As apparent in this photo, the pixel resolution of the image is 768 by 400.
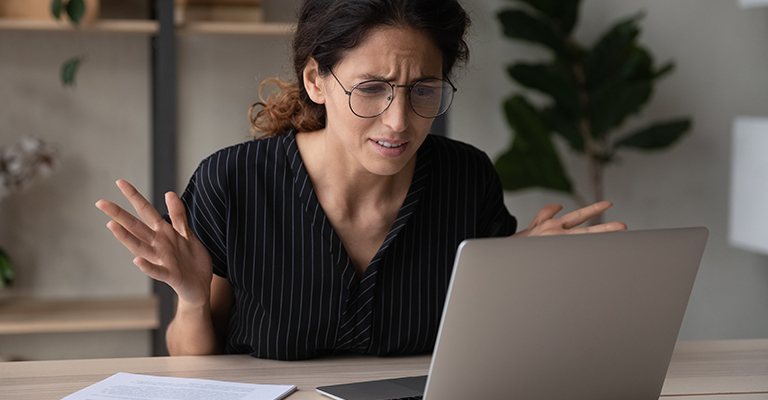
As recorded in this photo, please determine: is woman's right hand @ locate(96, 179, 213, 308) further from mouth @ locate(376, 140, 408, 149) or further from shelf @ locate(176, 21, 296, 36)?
shelf @ locate(176, 21, 296, 36)

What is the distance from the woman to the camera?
1110 mm

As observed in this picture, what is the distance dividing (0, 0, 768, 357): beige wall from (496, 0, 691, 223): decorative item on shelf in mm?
230

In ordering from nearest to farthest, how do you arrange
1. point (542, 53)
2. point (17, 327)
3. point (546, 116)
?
point (17, 327) → point (546, 116) → point (542, 53)

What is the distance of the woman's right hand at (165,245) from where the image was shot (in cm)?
99

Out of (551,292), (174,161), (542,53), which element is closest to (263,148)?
(551,292)

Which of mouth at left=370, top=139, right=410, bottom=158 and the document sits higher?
mouth at left=370, top=139, right=410, bottom=158

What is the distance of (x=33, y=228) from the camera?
8.15 feet

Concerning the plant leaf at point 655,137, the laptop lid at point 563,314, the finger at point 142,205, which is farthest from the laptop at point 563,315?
the plant leaf at point 655,137

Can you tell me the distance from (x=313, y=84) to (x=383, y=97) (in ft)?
0.64

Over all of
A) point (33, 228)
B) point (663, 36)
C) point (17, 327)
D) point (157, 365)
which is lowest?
point (17, 327)

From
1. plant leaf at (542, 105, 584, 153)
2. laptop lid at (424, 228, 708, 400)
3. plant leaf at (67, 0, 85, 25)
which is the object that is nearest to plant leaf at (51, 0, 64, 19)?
plant leaf at (67, 0, 85, 25)

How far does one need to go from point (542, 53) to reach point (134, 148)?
1561 mm

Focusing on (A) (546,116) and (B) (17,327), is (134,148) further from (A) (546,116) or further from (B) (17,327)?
(A) (546,116)

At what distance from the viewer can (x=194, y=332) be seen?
48.7 inches
